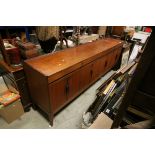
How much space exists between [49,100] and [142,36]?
2.81 m

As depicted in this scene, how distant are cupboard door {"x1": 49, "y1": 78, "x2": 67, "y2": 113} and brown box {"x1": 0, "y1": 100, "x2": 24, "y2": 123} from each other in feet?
1.58

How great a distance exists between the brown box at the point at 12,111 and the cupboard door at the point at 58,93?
481mm

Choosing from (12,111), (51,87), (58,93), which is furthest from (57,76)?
(12,111)

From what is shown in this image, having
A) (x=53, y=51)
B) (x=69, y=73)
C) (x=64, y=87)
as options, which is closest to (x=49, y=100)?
(x=64, y=87)

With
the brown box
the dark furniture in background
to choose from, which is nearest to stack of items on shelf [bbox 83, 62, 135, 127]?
→ the dark furniture in background

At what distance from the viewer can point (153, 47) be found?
1.73 feet

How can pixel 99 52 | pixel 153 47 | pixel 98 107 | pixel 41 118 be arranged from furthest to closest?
pixel 99 52 < pixel 41 118 < pixel 98 107 < pixel 153 47

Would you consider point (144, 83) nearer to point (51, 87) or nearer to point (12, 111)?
point (51, 87)

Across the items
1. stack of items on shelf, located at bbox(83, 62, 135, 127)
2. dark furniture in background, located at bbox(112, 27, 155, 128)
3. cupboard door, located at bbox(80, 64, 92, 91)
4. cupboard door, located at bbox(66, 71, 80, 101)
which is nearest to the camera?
dark furniture in background, located at bbox(112, 27, 155, 128)

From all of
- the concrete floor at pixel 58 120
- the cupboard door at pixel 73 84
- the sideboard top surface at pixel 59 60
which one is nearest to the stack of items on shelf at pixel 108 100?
the concrete floor at pixel 58 120

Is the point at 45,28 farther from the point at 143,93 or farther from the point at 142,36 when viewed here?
the point at 142,36

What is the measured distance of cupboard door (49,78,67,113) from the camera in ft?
4.52

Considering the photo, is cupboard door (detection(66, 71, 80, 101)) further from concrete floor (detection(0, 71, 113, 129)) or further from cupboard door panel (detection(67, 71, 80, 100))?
Result: concrete floor (detection(0, 71, 113, 129))

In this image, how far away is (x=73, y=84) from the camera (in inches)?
66.6
